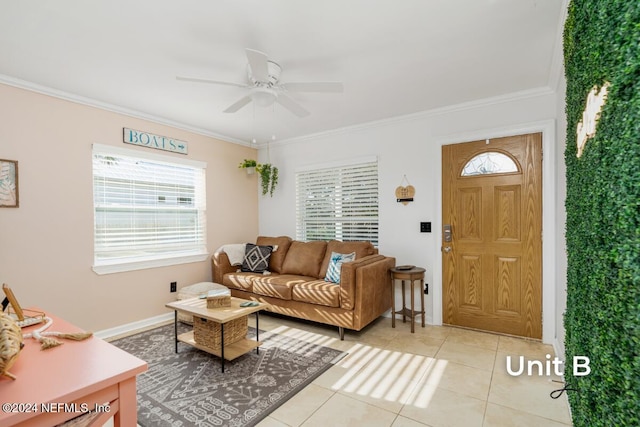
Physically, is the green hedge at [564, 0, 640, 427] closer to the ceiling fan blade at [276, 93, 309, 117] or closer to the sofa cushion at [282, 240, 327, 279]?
the ceiling fan blade at [276, 93, 309, 117]

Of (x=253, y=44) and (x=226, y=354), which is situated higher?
(x=253, y=44)

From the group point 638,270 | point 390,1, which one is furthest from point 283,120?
point 638,270

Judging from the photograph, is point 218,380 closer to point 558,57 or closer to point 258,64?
point 258,64

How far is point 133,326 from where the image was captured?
3.55 meters

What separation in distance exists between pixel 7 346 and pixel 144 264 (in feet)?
10.2

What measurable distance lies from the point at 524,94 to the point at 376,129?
1684mm

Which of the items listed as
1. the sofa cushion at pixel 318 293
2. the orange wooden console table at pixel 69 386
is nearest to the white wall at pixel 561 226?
the sofa cushion at pixel 318 293

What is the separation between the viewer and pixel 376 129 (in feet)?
13.5

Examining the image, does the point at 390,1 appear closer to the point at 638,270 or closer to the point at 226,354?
the point at 638,270

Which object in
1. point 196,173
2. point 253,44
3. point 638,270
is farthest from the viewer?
point 196,173

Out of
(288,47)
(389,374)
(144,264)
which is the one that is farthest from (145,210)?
(389,374)

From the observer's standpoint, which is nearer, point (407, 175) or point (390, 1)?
point (390, 1)

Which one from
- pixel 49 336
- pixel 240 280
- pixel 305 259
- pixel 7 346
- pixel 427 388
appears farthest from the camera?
pixel 305 259

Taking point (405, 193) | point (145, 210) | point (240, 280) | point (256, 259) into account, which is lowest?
point (240, 280)
